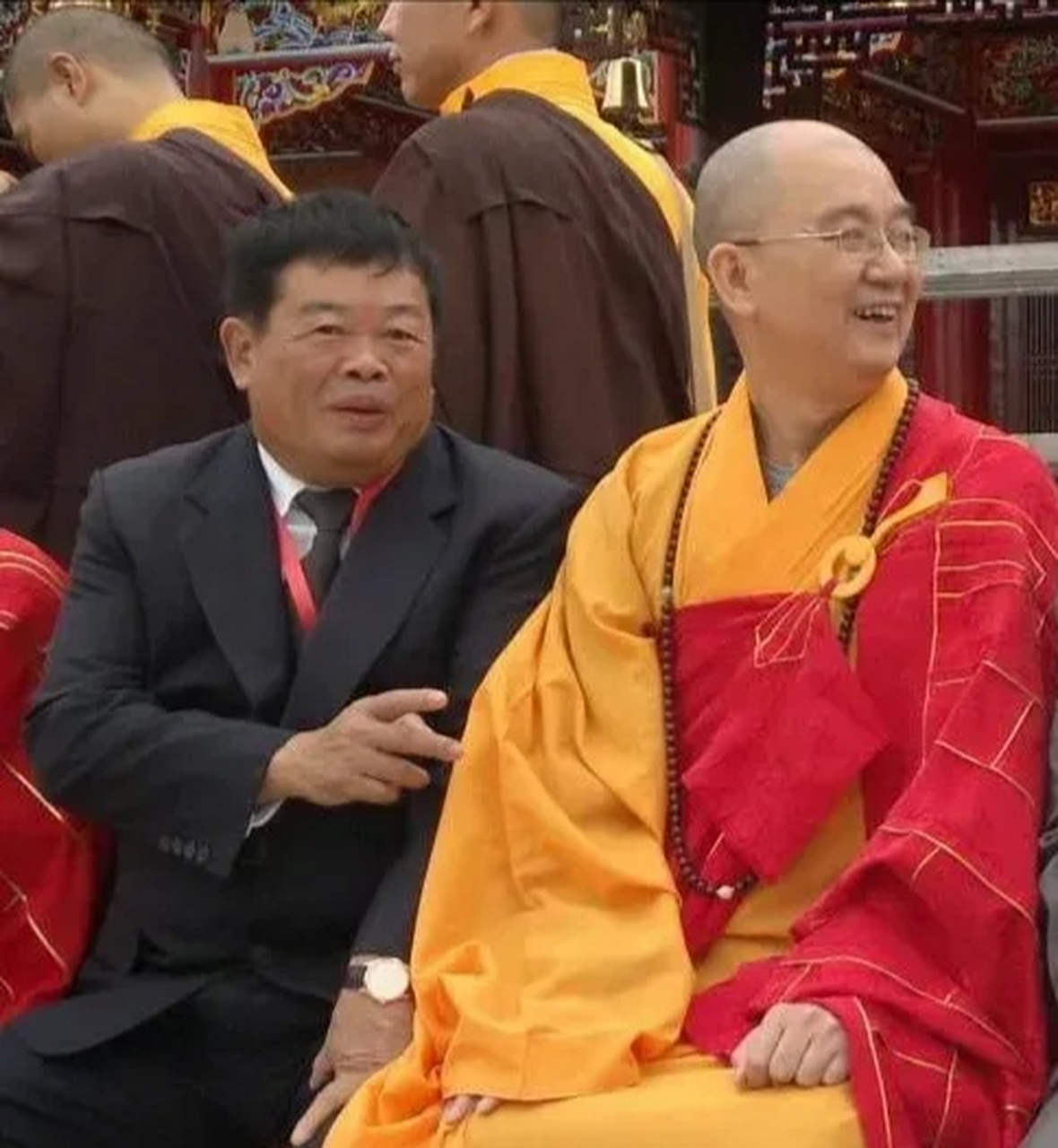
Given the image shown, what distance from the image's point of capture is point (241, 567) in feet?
11.5

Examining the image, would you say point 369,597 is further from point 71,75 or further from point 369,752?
point 71,75

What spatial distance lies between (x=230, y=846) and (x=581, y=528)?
56 cm

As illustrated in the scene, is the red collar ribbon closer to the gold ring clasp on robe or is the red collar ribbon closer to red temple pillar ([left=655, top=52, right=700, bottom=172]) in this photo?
the gold ring clasp on robe

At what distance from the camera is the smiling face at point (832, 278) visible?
10.8 feet

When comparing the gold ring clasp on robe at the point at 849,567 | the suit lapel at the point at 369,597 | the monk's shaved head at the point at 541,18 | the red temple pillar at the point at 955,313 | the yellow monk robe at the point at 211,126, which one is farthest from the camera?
the red temple pillar at the point at 955,313

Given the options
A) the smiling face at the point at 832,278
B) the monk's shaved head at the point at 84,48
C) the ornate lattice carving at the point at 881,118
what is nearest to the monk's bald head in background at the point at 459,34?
the monk's shaved head at the point at 84,48

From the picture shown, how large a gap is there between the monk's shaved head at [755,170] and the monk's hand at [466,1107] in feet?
3.48

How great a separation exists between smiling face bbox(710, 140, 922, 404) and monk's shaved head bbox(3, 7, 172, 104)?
5.93 ft

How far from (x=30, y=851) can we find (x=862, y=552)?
1.19 metres

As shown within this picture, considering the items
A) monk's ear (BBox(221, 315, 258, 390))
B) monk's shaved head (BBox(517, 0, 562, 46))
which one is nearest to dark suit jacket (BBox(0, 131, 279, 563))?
monk's shaved head (BBox(517, 0, 562, 46))

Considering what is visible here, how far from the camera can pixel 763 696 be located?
3158 mm

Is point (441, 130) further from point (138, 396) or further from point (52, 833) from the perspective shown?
point (52, 833)

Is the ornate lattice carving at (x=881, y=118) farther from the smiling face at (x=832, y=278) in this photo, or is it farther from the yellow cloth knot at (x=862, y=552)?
the yellow cloth knot at (x=862, y=552)

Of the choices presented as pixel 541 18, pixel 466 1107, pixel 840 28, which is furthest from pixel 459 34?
pixel 840 28
